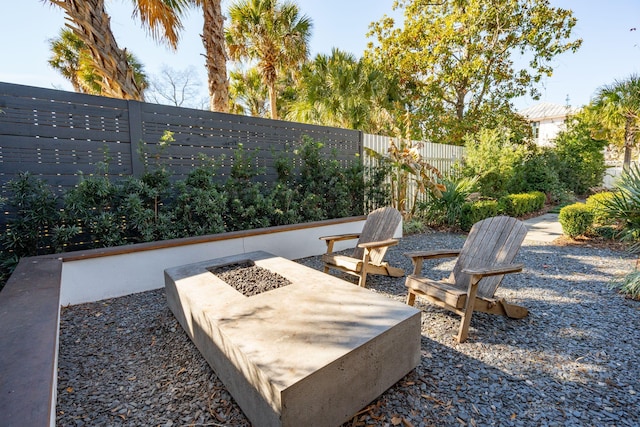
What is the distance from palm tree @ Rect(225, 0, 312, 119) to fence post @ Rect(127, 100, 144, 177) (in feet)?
21.8

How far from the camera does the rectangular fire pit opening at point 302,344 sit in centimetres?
150

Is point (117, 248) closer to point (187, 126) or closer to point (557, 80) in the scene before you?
point (187, 126)

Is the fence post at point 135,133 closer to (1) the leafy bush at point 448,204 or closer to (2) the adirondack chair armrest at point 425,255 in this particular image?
(2) the adirondack chair armrest at point 425,255

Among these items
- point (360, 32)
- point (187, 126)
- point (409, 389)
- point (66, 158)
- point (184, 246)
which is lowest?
point (409, 389)

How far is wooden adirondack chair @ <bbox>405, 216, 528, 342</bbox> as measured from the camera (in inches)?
99.5

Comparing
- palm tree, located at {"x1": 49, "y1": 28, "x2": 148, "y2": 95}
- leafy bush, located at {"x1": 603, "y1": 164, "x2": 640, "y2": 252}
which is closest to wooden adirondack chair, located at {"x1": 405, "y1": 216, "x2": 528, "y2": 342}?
leafy bush, located at {"x1": 603, "y1": 164, "x2": 640, "y2": 252}

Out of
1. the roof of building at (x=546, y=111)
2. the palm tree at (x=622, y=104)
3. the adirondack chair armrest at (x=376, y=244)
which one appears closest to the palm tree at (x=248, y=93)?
the adirondack chair armrest at (x=376, y=244)

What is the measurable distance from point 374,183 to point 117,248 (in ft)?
15.8

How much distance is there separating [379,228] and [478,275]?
1.84m

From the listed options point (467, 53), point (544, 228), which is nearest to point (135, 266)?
point (544, 228)

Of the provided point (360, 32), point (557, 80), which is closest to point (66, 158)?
point (360, 32)

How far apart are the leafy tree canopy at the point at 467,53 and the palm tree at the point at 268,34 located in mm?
4250

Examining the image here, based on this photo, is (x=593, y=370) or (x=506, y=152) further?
(x=506, y=152)

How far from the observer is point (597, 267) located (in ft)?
14.6
